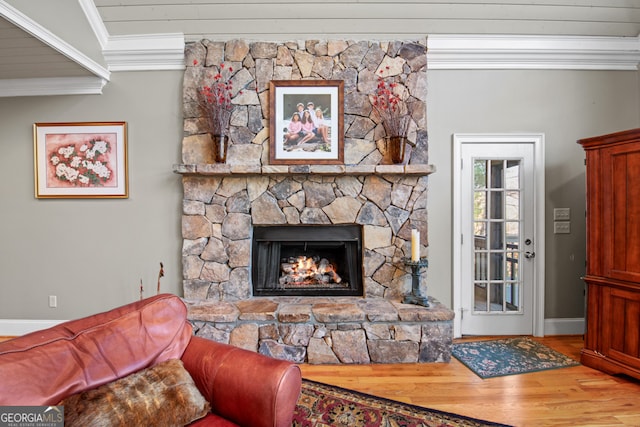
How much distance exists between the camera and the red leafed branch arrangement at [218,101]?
9.70 feet

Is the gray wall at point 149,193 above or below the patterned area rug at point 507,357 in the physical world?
above

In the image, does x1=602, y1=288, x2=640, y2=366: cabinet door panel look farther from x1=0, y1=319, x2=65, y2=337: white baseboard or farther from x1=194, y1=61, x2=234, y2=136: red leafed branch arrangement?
x1=0, y1=319, x2=65, y2=337: white baseboard

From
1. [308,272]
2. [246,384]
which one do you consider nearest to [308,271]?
[308,272]

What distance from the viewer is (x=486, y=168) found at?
3248 millimetres

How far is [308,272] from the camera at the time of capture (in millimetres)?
3277

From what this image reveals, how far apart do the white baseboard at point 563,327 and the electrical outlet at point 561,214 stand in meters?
1.01

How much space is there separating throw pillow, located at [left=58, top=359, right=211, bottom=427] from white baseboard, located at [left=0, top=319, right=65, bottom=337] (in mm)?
2769

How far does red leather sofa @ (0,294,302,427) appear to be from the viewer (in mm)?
1069

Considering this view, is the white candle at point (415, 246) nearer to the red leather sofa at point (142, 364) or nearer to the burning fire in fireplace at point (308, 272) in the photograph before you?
the burning fire in fireplace at point (308, 272)

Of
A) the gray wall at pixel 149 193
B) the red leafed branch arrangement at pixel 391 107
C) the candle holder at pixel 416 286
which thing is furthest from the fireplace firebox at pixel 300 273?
the red leafed branch arrangement at pixel 391 107

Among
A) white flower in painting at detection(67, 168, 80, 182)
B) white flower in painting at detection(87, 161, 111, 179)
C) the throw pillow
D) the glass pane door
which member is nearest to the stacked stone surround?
the glass pane door

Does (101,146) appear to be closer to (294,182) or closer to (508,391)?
(294,182)

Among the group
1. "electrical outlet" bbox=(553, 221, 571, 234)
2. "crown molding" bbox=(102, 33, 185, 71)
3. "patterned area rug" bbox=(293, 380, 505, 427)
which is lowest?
"patterned area rug" bbox=(293, 380, 505, 427)

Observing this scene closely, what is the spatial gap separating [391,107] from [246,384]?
258 centimetres
